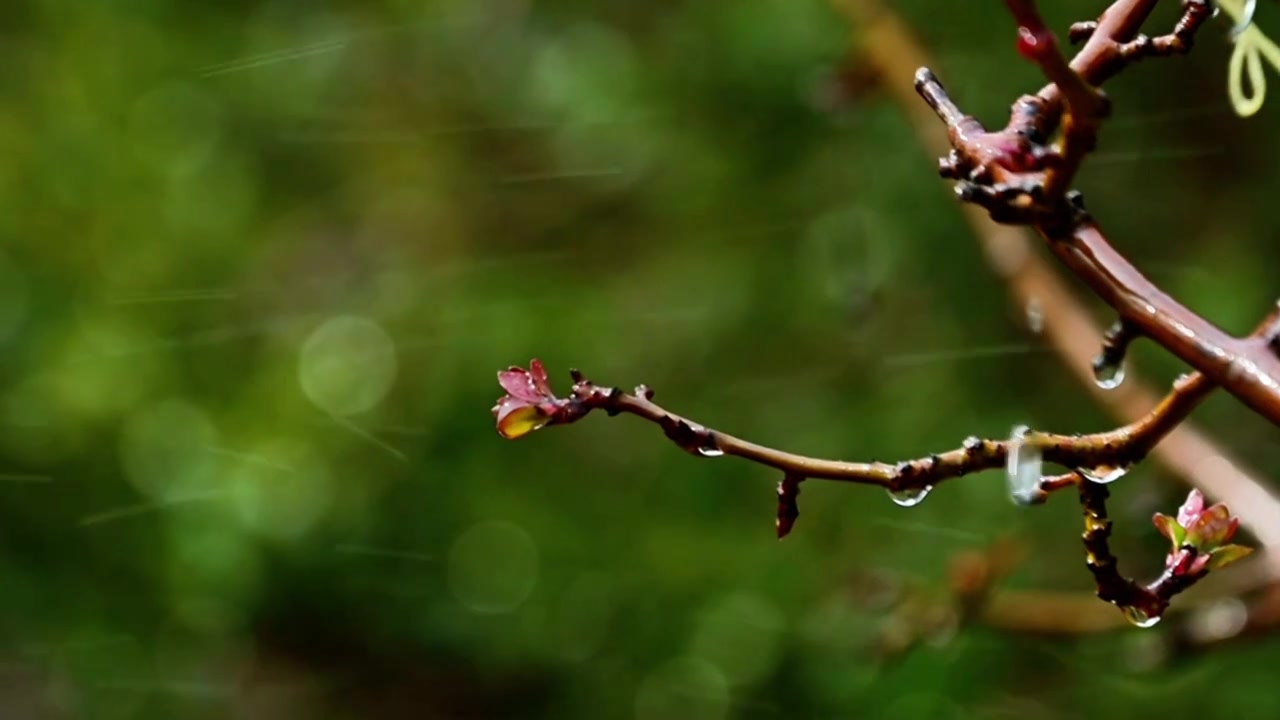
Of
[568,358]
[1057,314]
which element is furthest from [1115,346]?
[568,358]

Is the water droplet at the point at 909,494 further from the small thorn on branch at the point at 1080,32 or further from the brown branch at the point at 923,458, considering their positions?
the small thorn on branch at the point at 1080,32

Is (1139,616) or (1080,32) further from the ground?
(1080,32)

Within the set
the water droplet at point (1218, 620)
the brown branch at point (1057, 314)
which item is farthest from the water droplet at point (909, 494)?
the water droplet at point (1218, 620)

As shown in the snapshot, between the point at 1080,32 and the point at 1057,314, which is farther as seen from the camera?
the point at 1057,314

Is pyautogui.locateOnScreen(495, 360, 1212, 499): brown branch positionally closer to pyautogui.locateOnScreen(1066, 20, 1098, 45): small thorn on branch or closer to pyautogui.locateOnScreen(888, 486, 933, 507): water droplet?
pyautogui.locateOnScreen(888, 486, 933, 507): water droplet

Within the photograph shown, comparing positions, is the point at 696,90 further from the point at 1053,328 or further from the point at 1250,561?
the point at 1053,328

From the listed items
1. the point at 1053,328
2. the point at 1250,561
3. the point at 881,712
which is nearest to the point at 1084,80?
the point at 1053,328

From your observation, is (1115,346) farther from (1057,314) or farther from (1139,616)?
(1057,314)
